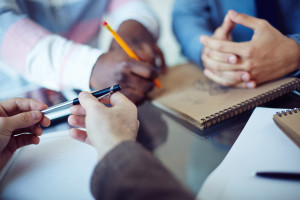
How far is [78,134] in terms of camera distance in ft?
1.12

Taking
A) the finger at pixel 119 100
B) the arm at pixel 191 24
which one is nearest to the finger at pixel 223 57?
the arm at pixel 191 24

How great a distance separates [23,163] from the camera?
0.34 m

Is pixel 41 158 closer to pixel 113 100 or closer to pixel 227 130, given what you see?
pixel 113 100

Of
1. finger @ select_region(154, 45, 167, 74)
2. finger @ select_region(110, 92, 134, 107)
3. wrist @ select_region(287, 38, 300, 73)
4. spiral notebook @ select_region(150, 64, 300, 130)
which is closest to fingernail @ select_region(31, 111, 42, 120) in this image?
finger @ select_region(110, 92, 134, 107)

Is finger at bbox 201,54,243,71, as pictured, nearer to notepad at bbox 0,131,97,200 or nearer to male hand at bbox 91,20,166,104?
male hand at bbox 91,20,166,104

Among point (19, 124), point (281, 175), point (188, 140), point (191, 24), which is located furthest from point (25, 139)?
point (191, 24)

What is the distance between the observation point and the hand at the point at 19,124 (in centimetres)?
32

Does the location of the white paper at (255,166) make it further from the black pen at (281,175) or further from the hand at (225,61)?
the hand at (225,61)

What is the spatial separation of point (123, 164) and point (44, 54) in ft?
1.22

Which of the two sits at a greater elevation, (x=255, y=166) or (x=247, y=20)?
(x=247, y=20)

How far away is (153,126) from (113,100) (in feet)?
0.35

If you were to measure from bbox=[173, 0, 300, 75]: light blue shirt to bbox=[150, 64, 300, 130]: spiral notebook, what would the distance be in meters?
0.11

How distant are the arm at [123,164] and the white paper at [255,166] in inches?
2.7

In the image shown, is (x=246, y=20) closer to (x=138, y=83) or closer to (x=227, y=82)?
(x=227, y=82)
